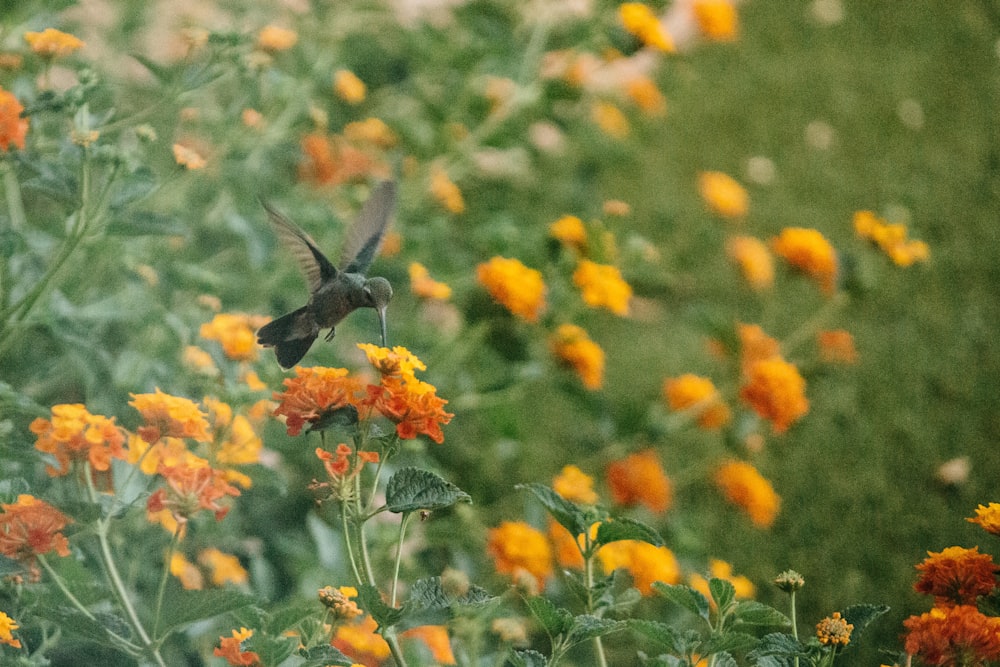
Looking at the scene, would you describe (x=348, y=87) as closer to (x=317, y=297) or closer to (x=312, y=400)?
(x=317, y=297)

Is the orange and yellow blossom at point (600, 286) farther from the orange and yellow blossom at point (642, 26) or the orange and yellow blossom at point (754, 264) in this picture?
the orange and yellow blossom at point (754, 264)

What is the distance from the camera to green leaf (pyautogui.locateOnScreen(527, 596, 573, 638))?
0.95 m

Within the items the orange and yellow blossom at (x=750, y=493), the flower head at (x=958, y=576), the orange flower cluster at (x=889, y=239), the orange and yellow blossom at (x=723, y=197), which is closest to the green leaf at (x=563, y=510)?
the flower head at (x=958, y=576)

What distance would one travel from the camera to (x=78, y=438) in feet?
3.44

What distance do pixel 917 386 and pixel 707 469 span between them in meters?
0.65

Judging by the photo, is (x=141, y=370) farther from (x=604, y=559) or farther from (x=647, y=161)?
(x=647, y=161)

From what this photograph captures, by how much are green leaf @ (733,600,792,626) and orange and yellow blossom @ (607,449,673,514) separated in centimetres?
99

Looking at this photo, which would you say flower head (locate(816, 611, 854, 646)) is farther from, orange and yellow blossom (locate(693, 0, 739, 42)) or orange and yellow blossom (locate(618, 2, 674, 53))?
orange and yellow blossom (locate(693, 0, 739, 42))

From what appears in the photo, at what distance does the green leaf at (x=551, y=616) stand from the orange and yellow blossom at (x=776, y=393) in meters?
1.12

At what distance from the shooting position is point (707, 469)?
8.03 ft

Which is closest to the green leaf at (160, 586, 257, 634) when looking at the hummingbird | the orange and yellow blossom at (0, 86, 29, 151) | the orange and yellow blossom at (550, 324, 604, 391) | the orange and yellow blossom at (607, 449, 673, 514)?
the hummingbird

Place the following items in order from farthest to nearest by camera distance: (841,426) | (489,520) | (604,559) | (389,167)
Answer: (841,426) < (389,167) < (489,520) < (604,559)

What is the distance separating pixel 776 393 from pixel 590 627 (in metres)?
1.13

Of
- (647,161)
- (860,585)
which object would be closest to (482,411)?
(860,585)
